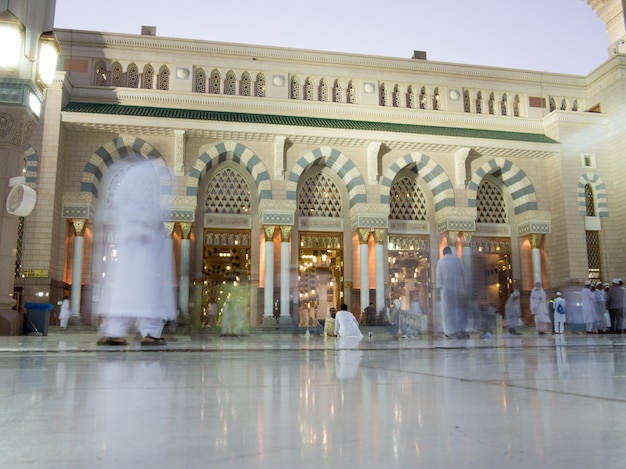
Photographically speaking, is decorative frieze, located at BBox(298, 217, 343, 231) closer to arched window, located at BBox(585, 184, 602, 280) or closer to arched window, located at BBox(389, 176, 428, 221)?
arched window, located at BBox(389, 176, 428, 221)

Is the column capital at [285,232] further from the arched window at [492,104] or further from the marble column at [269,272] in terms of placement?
the arched window at [492,104]

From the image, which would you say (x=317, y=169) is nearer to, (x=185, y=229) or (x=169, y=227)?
(x=185, y=229)

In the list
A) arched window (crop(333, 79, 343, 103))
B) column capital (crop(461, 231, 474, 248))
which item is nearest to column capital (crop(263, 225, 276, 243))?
arched window (crop(333, 79, 343, 103))

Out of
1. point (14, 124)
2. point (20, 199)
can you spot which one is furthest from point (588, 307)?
point (14, 124)

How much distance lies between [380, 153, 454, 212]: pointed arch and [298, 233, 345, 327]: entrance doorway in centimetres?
262

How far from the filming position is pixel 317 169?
65.0ft

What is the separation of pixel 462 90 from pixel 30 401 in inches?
864

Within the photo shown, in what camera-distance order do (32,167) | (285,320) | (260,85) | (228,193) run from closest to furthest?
(32,167), (285,320), (228,193), (260,85)

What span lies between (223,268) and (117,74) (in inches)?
313

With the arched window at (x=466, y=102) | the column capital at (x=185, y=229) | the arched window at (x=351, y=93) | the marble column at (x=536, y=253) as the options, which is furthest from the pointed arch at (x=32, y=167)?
the marble column at (x=536, y=253)

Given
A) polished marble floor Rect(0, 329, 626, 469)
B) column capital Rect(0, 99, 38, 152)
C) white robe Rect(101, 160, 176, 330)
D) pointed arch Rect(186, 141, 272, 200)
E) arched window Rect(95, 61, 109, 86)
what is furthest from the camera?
arched window Rect(95, 61, 109, 86)

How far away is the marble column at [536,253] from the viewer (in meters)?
19.9

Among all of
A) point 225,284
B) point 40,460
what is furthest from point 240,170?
point 40,460

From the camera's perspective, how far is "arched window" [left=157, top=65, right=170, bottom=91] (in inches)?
769
